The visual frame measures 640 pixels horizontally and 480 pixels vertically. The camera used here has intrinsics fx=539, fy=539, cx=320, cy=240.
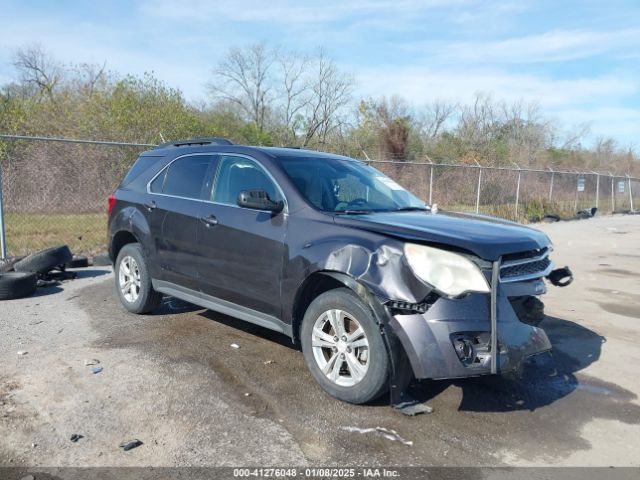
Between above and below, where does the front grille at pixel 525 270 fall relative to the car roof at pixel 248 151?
below

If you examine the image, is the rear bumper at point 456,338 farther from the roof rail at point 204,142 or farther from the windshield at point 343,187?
the roof rail at point 204,142

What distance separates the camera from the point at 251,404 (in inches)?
151

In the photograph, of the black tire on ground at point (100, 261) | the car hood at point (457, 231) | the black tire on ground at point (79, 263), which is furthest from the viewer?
the black tire on ground at point (100, 261)

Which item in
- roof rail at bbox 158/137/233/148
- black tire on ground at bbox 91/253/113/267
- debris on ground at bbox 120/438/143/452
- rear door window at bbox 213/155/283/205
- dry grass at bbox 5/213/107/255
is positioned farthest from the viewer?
dry grass at bbox 5/213/107/255

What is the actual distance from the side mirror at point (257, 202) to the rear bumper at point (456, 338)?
1.42 meters

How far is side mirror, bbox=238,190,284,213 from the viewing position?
4285mm

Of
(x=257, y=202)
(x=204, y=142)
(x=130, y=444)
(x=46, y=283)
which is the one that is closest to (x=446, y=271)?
(x=257, y=202)

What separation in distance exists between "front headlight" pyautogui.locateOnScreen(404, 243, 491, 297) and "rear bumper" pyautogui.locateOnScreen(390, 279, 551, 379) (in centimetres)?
7

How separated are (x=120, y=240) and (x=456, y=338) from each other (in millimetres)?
4365

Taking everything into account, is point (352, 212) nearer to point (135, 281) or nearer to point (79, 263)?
Answer: point (135, 281)

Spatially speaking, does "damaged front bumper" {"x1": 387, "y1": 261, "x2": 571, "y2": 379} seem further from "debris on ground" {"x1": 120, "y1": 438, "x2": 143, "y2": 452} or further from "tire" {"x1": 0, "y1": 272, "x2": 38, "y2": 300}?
"tire" {"x1": 0, "y1": 272, "x2": 38, "y2": 300}

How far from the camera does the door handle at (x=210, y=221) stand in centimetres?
486

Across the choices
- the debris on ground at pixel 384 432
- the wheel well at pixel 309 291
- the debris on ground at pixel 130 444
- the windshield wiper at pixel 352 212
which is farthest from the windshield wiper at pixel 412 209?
the debris on ground at pixel 130 444

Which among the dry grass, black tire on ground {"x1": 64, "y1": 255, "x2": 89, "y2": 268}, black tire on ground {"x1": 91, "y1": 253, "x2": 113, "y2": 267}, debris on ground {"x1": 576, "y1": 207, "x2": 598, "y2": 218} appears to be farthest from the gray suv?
debris on ground {"x1": 576, "y1": 207, "x2": 598, "y2": 218}
